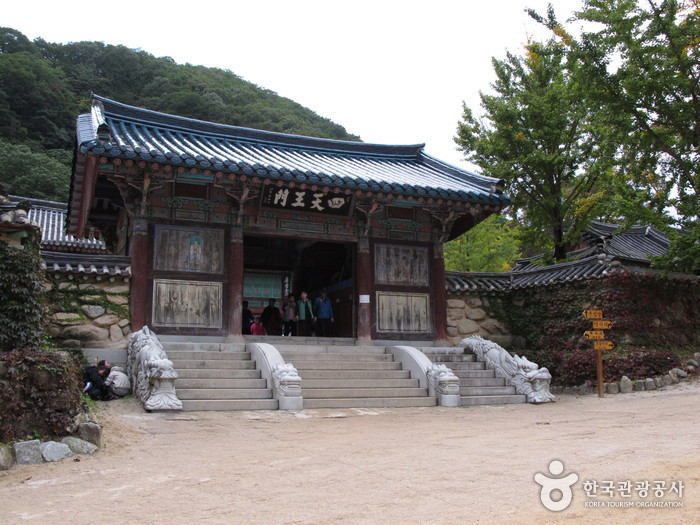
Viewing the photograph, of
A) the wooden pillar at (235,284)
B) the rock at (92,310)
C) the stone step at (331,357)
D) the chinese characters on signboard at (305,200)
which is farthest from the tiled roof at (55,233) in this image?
the stone step at (331,357)

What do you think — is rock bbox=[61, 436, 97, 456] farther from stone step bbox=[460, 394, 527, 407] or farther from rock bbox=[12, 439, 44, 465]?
stone step bbox=[460, 394, 527, 407]

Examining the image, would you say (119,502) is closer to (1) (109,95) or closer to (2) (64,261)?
(2) (64,261)

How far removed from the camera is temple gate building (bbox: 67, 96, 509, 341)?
13.0 meters

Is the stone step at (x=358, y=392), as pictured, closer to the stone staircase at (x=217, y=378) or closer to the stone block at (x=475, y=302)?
the stone staircase at (x=217, y=378)

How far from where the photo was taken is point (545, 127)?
702 inches

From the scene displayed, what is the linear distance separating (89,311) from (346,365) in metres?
5.50

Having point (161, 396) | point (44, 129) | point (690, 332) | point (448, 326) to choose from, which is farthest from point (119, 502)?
point (44, 129)

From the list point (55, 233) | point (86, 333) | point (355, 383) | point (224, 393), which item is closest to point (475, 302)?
point (355, 383)

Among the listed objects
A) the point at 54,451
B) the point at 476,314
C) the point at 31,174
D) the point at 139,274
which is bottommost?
the point at 54,451

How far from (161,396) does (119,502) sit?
4796 mm

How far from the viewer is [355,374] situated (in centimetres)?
1223

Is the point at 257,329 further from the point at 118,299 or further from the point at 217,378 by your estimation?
the point at 217,378

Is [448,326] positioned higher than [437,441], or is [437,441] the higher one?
[448,326]

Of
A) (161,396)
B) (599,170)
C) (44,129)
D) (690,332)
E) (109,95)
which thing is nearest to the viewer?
(161,396)
